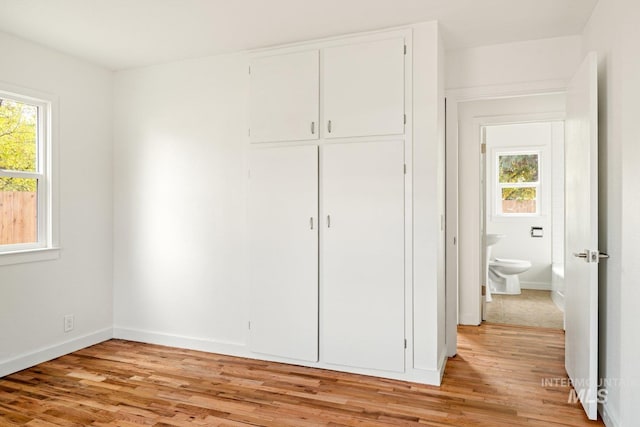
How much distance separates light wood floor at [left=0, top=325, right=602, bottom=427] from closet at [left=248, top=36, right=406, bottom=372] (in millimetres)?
287

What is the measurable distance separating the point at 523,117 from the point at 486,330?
2.16m

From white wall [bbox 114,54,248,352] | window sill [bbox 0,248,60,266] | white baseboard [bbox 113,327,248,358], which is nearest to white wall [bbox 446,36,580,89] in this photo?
white wall [bbox 114,54,248,352]

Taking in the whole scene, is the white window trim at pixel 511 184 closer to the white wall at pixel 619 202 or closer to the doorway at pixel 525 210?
the doorway at pixel 525 210

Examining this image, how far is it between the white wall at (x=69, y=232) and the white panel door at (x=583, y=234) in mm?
3764

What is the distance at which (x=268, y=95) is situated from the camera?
3.31m

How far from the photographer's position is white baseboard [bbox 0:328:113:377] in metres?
3.06

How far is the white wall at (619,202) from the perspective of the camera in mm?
1902

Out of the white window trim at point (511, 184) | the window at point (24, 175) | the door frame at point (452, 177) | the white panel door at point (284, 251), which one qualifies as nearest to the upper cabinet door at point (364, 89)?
the white panel door at point (284, 251)

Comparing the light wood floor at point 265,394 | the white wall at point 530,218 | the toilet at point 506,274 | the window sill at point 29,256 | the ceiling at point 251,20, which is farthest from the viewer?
the white wall at point 530,218

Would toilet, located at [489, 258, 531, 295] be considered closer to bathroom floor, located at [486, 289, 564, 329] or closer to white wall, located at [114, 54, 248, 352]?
bathroom floor, located at [486, 289, 564, 329]

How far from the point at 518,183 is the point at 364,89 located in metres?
4.13

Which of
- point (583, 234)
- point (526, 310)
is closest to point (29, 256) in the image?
point (583, 234)

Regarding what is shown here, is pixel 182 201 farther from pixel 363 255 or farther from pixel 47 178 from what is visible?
pixel 363 255

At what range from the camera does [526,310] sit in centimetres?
495
